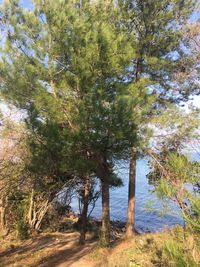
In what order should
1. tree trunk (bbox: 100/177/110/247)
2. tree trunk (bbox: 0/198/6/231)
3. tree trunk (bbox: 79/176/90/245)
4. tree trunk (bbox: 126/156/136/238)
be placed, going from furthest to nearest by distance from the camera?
tree trunk (bbox: 0/198/6/231) < tree trunk (bbox: 126/156/136/238) < tree trunk (bbox: 79/176/90/245) < tree trunk (bbox: 100/177/110/247)

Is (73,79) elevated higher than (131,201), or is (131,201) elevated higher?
(73,79)

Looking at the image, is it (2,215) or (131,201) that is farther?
(2,215)

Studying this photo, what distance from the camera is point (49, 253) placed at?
1083 cm

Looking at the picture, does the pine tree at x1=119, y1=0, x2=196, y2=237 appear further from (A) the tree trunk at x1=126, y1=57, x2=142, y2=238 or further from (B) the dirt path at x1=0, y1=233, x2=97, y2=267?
(B) the dirt path at x1=0, y1=233, x2=97, y2=267

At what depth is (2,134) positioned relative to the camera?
475 inches

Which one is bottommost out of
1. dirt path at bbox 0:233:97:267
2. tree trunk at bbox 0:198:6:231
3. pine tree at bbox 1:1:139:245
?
dirt path at bbox 0:233:97:267

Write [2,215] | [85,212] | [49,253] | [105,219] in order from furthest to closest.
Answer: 1. [2,215]
2. [85,212]
3. [105,219]
4. [49,253]

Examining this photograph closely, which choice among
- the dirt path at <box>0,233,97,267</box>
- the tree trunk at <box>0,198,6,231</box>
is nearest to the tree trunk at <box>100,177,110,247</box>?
the dirt path at <box>0,233,97,267</box>

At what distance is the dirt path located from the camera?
32.0 ft

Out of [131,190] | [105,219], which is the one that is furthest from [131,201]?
[105,219]

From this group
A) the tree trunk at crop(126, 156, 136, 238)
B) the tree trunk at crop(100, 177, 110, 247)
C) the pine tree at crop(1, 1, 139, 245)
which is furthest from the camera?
the tree trunk at crop(126, 156, 136, 238)

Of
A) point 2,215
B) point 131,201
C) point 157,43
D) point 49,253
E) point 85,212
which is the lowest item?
point 49,253

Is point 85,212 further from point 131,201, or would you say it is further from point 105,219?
point 131,201

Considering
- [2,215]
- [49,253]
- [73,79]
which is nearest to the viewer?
[73,79]
